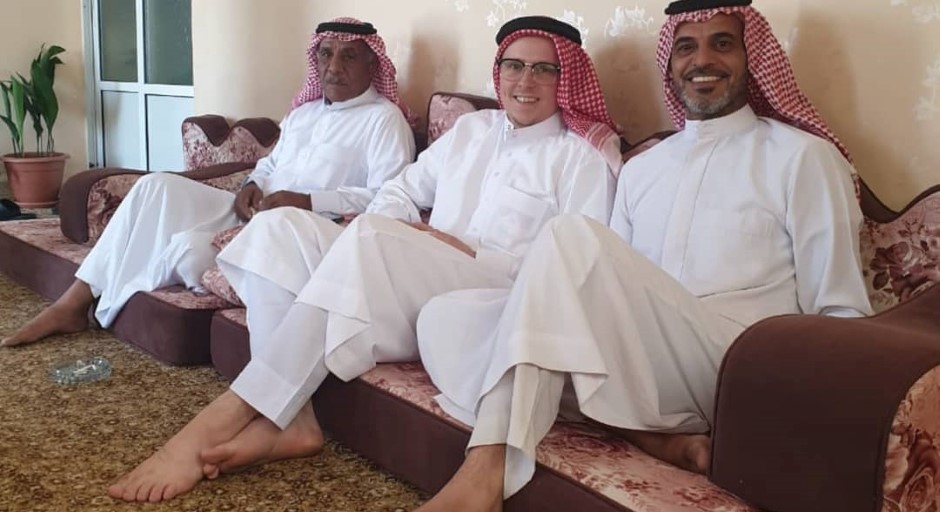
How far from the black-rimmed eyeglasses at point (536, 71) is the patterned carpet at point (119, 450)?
3.52 feet

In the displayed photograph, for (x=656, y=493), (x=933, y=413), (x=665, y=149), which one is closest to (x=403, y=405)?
(x=656, y=493)

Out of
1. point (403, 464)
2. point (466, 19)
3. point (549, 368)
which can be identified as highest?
point (466, 19)

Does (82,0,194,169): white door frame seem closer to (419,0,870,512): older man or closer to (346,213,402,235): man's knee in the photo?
(346,213,402,235): man's knee

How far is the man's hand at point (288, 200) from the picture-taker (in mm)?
2840

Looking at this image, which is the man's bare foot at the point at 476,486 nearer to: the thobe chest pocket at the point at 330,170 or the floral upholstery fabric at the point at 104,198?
the thobe chest pocket at the point at 330,170

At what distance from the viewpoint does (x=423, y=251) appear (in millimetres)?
1984

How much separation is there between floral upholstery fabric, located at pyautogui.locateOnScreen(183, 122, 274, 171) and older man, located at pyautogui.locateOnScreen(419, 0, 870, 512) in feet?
6.70

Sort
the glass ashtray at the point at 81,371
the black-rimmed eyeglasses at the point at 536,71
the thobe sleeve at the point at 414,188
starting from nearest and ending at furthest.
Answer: the black-rimmed eyeglasses at the point at 536,71
the glass ashtray at the point at 81,371
the thobe sleeve at the point at 414,188

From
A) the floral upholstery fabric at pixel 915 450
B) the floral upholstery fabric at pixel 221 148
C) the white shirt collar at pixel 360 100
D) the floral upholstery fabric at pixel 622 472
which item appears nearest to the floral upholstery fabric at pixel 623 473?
the floral upholstery fabric at pixel 622 472

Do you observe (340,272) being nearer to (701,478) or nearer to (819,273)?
(701,478)

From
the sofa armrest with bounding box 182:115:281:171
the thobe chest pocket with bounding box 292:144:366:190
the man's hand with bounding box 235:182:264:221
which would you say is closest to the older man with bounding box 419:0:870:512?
the thobe chest pocket with bounding box 292:144:366:190

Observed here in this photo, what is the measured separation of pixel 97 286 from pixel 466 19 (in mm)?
1506

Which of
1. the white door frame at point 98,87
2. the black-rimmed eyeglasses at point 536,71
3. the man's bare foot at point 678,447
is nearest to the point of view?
the man's bare foot at point 678,447

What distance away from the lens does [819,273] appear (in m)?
1.74
